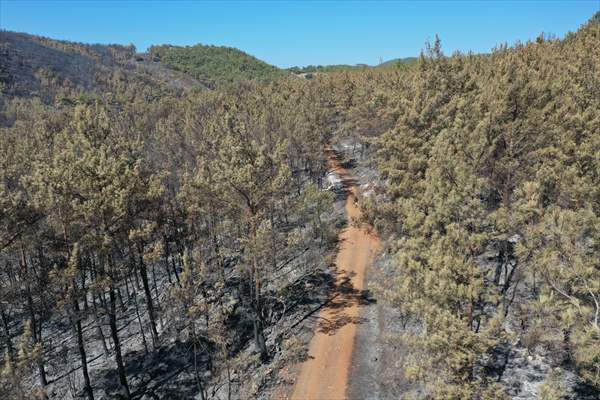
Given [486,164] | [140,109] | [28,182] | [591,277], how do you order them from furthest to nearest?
[140,109], [486,164], [28,182], [591,277]

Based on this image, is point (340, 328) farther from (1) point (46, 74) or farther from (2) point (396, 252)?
(1) point (46, 74)

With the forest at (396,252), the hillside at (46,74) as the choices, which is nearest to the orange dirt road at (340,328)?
the forest at (396,252)

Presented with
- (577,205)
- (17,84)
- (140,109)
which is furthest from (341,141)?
(17,84)

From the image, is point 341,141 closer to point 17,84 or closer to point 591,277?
point 591,277

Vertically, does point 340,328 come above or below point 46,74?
below

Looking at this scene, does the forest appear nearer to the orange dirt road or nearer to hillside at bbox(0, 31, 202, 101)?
the orange dirt road

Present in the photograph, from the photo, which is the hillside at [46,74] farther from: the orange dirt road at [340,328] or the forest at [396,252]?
the orange dirt road at [340,328]

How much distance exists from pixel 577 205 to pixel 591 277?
185 inches

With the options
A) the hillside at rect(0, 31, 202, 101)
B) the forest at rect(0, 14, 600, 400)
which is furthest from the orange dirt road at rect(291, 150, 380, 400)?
the hillside at rect(0, 31, 202, 101)

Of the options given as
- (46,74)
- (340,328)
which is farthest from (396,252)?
(46,74)

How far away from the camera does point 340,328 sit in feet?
83.1

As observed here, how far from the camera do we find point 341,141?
79188 mm

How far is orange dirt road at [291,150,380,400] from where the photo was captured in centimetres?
2052

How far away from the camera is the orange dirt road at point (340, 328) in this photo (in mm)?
20516
